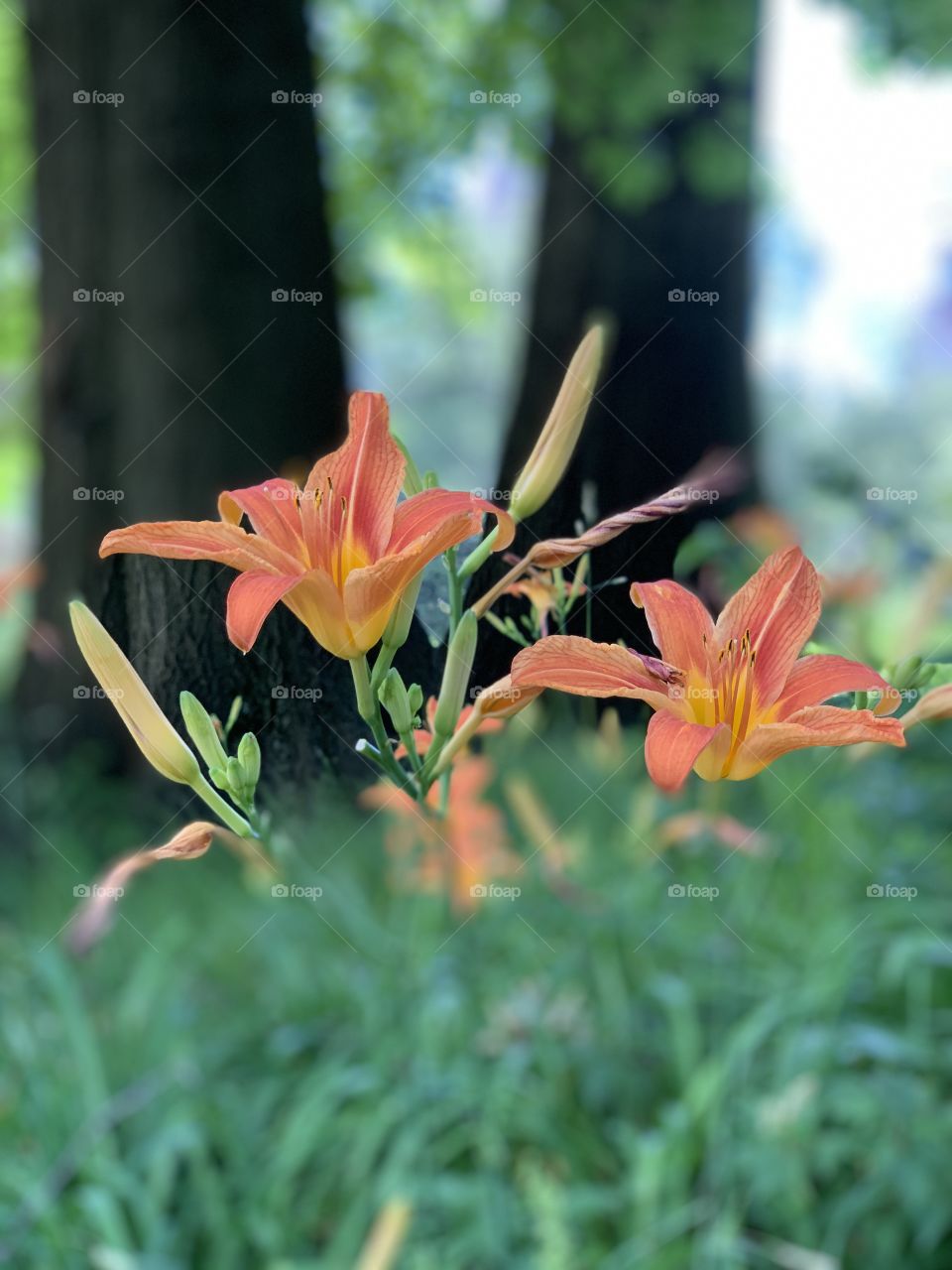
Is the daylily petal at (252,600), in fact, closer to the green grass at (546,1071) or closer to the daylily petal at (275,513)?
the daylily petal at (275,513)

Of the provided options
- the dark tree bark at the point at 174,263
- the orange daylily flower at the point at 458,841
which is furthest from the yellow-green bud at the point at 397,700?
the dark tree bark at the point at 174,263

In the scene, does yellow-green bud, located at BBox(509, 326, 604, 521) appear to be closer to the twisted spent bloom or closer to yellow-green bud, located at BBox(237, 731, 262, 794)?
the twisted spent bloom

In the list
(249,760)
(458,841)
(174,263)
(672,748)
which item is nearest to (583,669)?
(672,748)

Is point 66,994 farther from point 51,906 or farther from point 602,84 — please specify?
point 602,84

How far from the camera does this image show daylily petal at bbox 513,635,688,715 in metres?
0.40

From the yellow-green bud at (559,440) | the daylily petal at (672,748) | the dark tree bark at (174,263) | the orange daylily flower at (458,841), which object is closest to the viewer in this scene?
the daylily petal at (672,748)

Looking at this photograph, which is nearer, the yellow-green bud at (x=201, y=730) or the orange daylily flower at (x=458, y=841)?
the yellow-green bud at (x=201, y=730)

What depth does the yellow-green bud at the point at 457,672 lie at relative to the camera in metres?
0.47

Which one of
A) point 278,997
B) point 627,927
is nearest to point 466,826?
point 627,927

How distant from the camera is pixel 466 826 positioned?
136 cm

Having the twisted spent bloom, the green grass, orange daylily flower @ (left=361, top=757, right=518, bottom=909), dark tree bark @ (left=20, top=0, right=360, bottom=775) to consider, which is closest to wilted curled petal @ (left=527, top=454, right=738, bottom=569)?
the twisted spent bloom

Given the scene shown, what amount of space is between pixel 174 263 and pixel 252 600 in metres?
1.71

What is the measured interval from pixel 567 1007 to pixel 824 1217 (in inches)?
20.8

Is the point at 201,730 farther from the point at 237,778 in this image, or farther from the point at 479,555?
the point at 479,555
